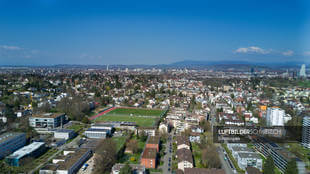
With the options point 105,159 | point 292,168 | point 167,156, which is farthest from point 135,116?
point 292,168

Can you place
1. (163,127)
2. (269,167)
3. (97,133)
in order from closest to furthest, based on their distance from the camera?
(269,167)
(97,133)
(163,127)

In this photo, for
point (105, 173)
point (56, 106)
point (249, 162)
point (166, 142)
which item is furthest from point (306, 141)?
point (56, 106)

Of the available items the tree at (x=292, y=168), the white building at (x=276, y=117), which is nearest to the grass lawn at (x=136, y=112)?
the white building at (x=276, y=117)

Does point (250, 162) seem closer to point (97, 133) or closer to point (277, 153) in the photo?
point (277, 153)

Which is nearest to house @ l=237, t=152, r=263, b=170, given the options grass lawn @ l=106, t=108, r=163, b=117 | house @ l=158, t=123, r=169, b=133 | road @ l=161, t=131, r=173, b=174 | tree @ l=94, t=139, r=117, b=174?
road @ l=161, t=131, r=173, b=174

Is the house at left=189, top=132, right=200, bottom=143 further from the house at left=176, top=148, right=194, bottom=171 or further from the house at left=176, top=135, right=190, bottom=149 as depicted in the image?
the house at left=176, top=148, right=194, bottom=171

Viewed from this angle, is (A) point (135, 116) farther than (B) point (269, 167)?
Yes
